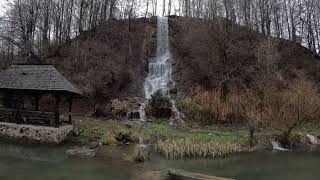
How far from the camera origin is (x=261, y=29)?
50.8 m

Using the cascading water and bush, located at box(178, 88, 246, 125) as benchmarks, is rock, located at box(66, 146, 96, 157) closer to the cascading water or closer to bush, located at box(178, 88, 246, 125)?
the cascading water

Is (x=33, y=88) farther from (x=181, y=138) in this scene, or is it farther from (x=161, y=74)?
(x=161, y=74)

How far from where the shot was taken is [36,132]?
76.7 feet

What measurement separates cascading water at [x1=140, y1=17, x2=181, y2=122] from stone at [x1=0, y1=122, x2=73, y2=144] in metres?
9.35

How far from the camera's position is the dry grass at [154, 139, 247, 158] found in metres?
20.1

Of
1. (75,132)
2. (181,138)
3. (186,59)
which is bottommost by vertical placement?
(181,138)

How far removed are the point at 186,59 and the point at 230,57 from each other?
5.85 m

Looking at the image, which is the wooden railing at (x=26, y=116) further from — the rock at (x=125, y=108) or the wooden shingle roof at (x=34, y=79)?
the rock at (x=125, y=108)

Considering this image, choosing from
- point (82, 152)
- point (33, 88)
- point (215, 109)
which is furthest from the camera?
point (215, 109)

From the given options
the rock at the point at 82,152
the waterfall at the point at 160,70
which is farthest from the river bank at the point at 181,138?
the waterfall at the point at 160,70

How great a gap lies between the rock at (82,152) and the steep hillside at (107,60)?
40.2 ft

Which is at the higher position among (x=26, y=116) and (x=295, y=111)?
(x=295, y=111)

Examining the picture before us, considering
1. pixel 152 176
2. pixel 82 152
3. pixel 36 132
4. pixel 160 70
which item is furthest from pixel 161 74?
pixel 152 176

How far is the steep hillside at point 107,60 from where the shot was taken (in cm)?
3625
